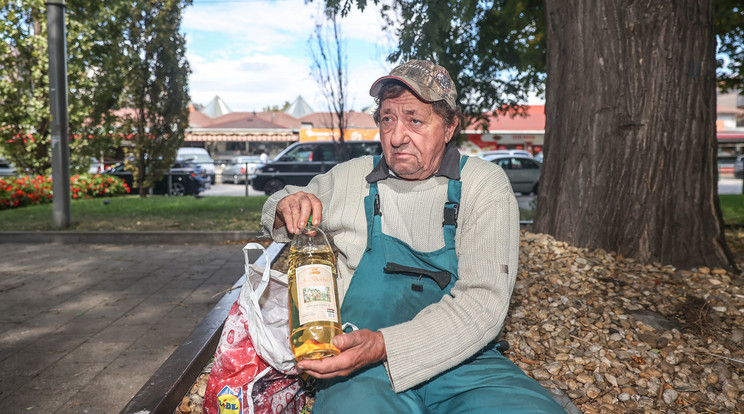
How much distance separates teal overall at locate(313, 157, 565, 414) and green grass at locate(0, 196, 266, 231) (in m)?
6.96

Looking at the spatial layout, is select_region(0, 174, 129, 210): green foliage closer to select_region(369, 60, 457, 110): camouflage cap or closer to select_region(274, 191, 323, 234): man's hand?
select_region(274, 191, 323, 234): man's hand

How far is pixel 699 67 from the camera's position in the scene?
4.20 metres

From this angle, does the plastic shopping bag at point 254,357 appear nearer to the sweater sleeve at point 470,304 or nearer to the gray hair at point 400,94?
the sweater sleeve at point 470,304

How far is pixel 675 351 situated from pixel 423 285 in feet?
5.70

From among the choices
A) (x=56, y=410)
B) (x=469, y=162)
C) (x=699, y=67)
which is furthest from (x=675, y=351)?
(x=56, y=410)

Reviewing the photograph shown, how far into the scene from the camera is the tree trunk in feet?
13.6

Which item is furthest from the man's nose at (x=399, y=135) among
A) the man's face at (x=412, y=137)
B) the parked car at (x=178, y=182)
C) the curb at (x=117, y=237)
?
the parked car at (x=178, y=182)

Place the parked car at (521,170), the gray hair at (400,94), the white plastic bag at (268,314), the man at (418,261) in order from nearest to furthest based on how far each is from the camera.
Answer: the man at (418,261) → the white plastic bag at (268,314) → the gray hair at (400,94) → the parked car at (521,170)

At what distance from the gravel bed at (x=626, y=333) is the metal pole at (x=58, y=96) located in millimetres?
7188

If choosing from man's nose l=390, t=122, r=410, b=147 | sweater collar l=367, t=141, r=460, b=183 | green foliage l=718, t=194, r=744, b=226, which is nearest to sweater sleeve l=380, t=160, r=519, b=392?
sweater collar l=367, t=141, r=460, b=183

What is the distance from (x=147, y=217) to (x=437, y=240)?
905cm

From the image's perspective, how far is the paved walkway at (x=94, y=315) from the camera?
3.32 meters

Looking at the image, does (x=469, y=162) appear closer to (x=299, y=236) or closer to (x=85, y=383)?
(x=299, y=236)

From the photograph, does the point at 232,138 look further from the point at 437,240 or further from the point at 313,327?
the point at 313,327
